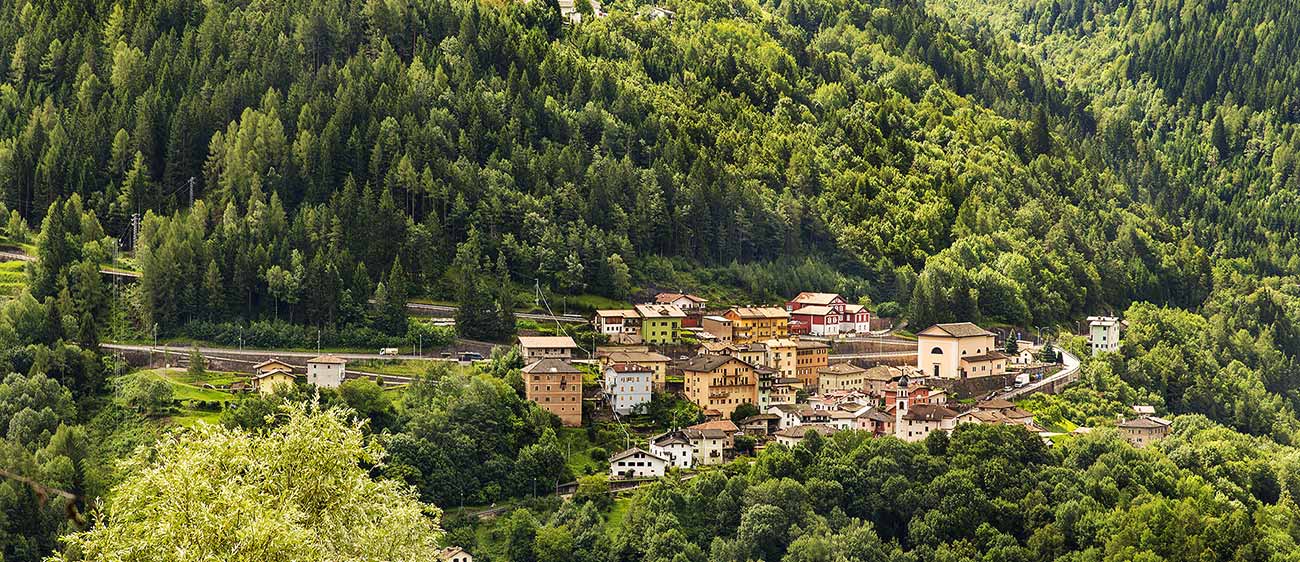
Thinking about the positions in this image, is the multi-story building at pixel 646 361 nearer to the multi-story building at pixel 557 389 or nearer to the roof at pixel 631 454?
the multi-story building at pixel 557 389

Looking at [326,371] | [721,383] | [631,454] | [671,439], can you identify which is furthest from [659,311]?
[326,371]

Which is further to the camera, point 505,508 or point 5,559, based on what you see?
point 505,508

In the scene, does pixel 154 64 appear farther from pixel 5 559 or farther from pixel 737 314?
pixel 5 559

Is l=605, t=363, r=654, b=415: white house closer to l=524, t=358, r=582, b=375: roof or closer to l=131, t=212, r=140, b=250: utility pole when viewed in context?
l=524, t=358, r=582, b=375: roof

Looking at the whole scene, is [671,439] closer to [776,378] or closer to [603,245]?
[776,378]

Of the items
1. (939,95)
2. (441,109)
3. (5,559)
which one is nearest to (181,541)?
(5,559)

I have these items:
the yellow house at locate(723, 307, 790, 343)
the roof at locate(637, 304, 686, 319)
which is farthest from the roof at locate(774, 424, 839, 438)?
the roof at locate(637, 304, 686, 319)

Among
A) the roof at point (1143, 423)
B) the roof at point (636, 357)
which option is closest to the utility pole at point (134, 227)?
the roof at point (636, 357)
